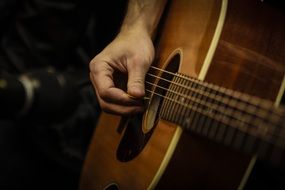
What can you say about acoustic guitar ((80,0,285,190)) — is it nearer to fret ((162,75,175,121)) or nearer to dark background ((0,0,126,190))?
fret ((162,75,175,121))

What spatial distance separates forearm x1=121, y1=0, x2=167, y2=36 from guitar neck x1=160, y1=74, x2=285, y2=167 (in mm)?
392

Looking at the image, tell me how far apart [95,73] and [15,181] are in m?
1.32

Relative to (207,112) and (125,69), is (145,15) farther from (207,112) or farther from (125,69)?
(207,112)

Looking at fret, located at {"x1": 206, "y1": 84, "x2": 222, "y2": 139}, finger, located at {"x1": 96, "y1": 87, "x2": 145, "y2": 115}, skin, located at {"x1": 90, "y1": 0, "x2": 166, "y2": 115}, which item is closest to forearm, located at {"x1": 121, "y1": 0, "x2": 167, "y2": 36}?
skin, located at {"x1": 90, "y1": 0, "x2": 166, "y2": 115}

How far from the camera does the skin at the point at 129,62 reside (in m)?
1.21

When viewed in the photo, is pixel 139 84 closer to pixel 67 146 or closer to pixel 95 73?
pixel 95 73

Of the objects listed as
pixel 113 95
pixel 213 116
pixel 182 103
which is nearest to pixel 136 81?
pixel 113 95

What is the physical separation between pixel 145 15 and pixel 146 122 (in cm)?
45

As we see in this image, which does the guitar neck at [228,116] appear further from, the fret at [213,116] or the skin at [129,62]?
the skin at [129,62]

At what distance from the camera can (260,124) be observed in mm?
817

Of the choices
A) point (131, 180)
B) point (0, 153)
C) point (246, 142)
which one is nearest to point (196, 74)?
point (246, 142)

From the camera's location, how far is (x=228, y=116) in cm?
89

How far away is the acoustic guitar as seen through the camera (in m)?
0.92

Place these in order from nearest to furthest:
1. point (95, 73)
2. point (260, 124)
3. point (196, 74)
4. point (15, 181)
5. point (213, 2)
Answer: point (260, 124), point (196, 74), point (213, 2), point (95, 73), point (15, 181)
